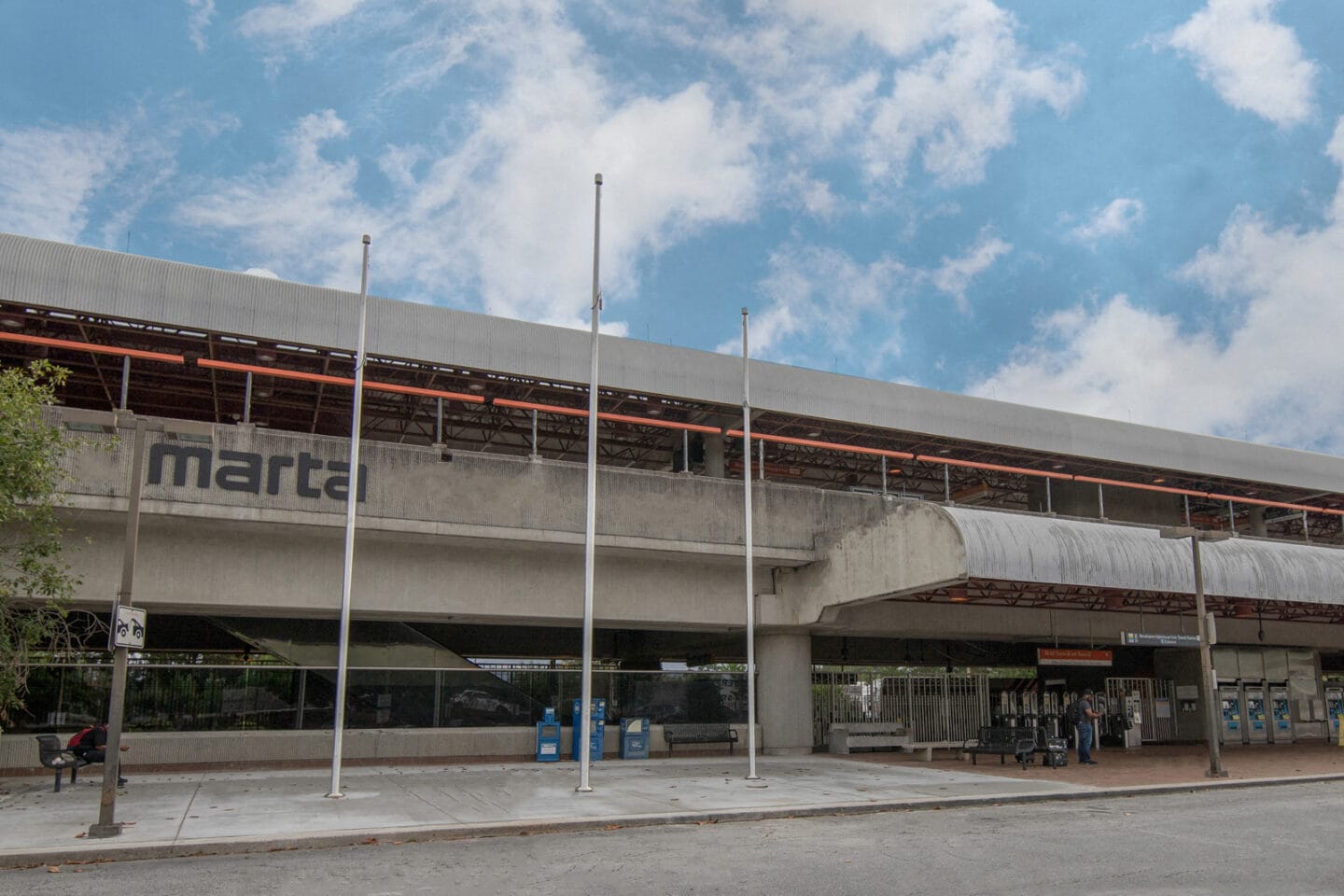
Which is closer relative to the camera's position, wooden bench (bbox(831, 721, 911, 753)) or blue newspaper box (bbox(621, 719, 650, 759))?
blue newspaper box (bbox(621, 719, 650, 759))

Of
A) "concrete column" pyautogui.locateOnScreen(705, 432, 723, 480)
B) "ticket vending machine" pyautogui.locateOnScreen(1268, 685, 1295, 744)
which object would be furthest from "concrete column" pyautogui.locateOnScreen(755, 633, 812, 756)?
"ticket vending machine" pyautogui.locateOnScreen(1268, 685, 1295, 744)

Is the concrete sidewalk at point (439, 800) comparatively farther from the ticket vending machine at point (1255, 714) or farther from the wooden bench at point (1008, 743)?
the ticket vending machine at point (1255, 714)

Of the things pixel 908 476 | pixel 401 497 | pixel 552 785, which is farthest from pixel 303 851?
pixel 908 476

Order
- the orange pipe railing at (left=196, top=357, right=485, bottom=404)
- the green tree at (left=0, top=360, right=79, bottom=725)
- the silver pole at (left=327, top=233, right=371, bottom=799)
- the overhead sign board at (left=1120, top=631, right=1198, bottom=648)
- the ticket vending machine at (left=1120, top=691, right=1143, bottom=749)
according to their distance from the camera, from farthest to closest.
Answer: the ticket vending machine at (left=1120, top=691, right=1143, bottom=749) → the overhead sign board at (left=1120, top=631, right=1198, bottom=648) → the orange pipe railing at (left=196, top=357, right=485, bottom=404) → the silver pole at (left=327, top=233, right=371, bottom=799) → the green tree at (left=0, top=360, right=79, bottom=725)

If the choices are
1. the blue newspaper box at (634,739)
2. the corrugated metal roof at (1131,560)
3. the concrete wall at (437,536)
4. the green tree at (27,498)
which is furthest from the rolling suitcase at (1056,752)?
the green tree at (27,498)

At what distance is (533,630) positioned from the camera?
100ft

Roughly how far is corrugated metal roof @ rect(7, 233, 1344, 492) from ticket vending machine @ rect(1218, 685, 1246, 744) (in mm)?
7615

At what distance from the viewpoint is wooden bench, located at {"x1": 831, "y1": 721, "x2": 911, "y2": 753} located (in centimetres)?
2698

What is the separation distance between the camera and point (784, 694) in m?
26.2

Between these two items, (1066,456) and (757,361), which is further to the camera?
(1066,456)

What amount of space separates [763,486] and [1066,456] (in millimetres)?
11289

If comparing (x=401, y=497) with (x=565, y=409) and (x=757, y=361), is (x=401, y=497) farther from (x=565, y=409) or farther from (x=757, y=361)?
(x=757, y=361)

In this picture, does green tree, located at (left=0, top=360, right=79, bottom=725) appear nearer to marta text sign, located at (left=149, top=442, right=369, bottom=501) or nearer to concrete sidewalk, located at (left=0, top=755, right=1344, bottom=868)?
marta text sign, located at (left=149, top=442, right=369, bottom=501)

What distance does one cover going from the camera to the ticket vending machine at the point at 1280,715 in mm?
35812
